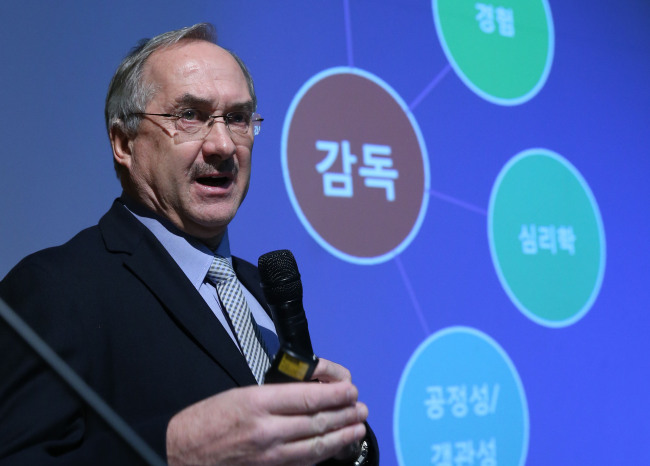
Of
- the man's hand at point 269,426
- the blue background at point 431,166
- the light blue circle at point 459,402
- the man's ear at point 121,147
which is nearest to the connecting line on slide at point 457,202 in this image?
the blue background at point 431,166

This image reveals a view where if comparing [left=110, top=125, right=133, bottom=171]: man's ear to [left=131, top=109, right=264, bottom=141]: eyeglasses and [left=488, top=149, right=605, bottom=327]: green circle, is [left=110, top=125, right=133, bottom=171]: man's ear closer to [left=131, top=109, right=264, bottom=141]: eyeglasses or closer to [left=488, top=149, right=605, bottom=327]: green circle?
[left=131, top=109, right=264, bottom=141]: eyeglasses

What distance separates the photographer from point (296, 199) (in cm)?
182

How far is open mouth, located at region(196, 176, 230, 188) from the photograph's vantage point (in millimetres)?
1315

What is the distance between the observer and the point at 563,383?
7.47 ft

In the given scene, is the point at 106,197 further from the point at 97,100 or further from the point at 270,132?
the point at 270,132

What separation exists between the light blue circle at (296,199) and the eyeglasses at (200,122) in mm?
431

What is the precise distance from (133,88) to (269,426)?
771 millimetres

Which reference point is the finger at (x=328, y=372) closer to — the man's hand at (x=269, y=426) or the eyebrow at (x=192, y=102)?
the man's hand at (x=269, y=426)

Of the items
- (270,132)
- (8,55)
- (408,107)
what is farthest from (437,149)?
(8,55)

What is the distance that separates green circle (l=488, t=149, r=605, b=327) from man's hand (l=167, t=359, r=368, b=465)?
1462 millimetres

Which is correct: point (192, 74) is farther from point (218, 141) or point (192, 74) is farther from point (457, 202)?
point (457, 202)

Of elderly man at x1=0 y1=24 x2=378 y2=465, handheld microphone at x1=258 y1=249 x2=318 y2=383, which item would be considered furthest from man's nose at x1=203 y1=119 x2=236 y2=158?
handheld microphone at x1=258 y1=249 x2=318 y2=383

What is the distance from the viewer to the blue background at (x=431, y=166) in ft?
4.95

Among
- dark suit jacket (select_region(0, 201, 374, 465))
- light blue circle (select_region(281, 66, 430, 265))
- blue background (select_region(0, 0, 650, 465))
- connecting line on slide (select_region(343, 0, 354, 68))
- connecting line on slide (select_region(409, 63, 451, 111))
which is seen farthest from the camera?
connecting line on slide (select_region(409, 63, 451, 111))
